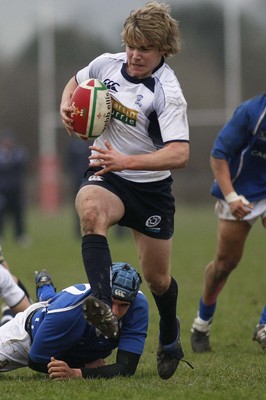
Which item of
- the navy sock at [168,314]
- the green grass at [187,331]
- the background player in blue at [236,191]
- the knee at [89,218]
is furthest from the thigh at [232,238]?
the knee at [89,218]

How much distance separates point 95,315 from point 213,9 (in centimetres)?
2722

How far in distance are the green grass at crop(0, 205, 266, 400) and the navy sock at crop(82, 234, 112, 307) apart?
0.56 meters

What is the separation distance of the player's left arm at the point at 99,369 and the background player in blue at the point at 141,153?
0.27m

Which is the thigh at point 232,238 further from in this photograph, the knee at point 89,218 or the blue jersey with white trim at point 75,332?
the knee at point 89,218

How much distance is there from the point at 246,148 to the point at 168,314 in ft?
5.68

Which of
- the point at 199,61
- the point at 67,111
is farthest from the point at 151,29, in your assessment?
the point at 199,61

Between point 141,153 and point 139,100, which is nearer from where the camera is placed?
point 139,100

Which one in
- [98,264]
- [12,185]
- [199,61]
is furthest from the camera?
[199,61]

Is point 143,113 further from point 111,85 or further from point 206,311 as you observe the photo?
point 206,311

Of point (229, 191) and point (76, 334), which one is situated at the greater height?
point (229, 191)

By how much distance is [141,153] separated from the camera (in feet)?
21.4

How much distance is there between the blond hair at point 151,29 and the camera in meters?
6.29

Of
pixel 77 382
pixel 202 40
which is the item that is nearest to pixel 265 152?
pixel 77 382

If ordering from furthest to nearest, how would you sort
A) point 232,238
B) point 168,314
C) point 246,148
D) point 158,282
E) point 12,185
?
point 12,185
point 232,238
point 246,148
point 168,314
point 158,282
